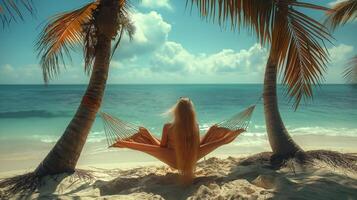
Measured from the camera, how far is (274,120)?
3.83 metres

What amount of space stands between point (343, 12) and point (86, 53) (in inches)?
169

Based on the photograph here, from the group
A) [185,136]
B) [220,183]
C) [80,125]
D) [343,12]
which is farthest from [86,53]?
[343,12]

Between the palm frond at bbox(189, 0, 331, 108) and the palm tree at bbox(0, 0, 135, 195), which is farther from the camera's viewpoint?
the palm tree at bbox(0, 0, 135, 195)

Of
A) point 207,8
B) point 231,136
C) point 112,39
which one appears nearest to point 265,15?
point 207,8

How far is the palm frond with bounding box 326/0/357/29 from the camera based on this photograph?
200 inches

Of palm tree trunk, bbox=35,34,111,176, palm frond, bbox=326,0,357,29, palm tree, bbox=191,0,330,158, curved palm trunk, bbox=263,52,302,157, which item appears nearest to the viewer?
palm tree, bbox=191,0,330,158

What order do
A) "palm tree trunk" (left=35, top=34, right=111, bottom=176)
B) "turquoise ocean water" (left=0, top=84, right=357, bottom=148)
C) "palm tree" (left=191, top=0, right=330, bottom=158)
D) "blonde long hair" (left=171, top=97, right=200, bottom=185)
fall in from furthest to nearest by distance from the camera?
"turquoise ocean water" (left=0, top=84, right=357, bottom=148) < "palm tree trunk" (left=35, top=34, right=111, bottom=176) < "blonde long hair" (left=171, top=97, right=200, bottom=185) < "palm tree" (left=191, top=0, right=330, bottom=158)

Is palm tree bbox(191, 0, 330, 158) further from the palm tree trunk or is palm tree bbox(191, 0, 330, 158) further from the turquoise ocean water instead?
the palm tree trunk

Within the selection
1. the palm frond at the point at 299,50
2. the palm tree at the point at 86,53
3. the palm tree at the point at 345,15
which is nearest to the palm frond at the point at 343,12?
the palm tree at the point at 345,15

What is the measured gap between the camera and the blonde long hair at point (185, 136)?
123 inches

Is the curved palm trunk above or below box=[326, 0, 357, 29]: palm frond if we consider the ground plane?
below

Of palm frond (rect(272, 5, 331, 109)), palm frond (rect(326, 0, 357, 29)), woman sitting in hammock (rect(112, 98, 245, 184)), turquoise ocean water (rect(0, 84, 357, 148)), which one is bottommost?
turquoise ocean water (rect(0, 84, 357, 148))

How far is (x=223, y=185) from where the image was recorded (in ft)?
10.0

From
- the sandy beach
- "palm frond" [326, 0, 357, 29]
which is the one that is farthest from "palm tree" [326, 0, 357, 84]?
the sandy beach
